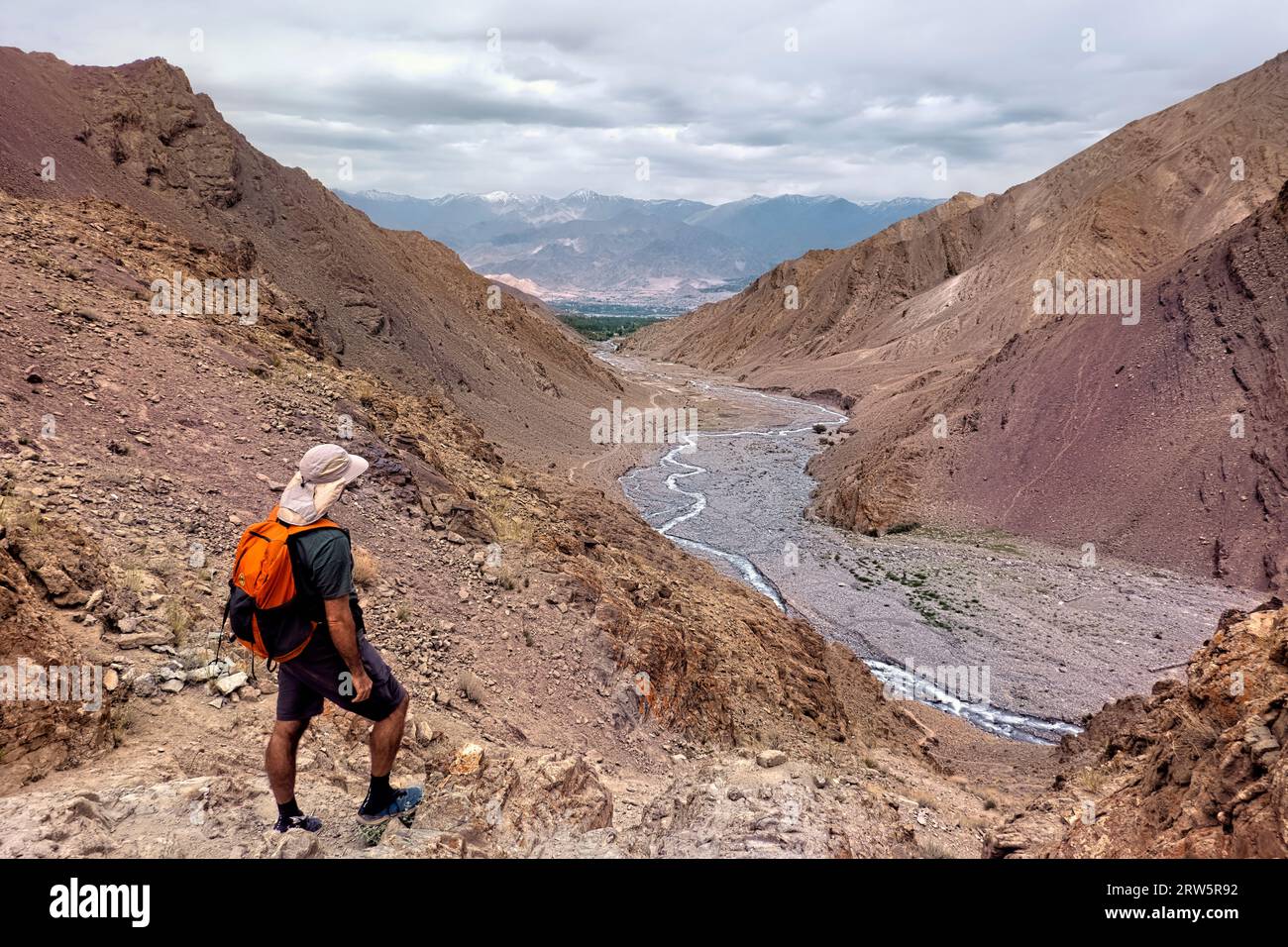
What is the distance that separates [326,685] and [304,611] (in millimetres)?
391

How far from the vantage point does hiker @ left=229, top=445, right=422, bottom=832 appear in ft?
11.2

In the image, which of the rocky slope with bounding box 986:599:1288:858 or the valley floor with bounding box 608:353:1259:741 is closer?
the rocky slope with bounding box 986:599:1288:858

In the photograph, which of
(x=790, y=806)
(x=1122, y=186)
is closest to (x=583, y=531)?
(x=790, y=806)

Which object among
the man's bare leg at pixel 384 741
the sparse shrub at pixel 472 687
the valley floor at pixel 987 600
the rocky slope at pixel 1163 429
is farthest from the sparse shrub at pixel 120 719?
the rocky slope at pixel 1163 429

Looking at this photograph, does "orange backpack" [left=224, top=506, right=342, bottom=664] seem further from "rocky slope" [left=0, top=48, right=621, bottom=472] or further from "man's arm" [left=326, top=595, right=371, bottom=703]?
"rocky slope" [left=0, top=48, right=621, bottom=472]

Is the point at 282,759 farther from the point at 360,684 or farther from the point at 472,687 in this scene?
the point at 472,687

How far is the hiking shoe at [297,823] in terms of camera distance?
3.81 meters

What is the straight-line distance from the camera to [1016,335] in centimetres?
3438

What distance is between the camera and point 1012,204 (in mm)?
72188

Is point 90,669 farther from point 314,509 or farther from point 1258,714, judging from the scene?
point 1258,714

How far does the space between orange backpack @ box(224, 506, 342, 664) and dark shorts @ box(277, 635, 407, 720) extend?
100 mm

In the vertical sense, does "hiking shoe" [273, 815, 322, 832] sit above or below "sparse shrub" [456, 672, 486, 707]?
above

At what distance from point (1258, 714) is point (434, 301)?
125 ft

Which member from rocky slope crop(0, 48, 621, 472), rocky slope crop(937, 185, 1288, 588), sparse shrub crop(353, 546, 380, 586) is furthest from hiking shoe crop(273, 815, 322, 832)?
rocky slope crop(937, 185, 1288, 588)
